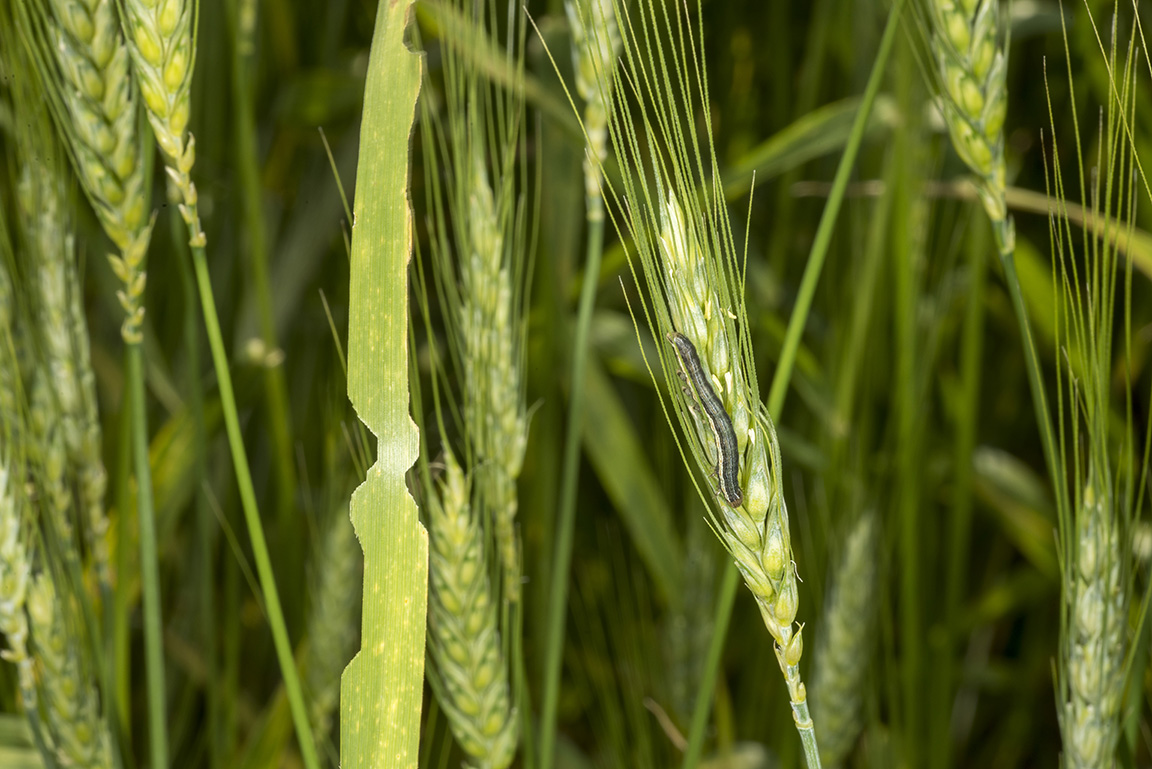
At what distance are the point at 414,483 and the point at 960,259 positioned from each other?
743mm

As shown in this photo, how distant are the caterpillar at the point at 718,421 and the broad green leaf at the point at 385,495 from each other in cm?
9

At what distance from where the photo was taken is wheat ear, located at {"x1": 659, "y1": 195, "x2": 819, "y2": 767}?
311 mm

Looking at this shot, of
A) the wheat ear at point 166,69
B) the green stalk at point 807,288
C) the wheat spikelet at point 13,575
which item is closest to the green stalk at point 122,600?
the wheat spikelet at point 13,575

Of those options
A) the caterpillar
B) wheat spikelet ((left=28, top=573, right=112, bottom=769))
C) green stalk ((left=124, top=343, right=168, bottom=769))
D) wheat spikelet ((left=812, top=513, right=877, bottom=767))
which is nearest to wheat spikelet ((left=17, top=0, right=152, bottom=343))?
green stalk ((left=124, top=343, right=168, bottom=769))

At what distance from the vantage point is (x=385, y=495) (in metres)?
0.32

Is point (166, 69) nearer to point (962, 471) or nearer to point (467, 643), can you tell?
point (467, 643)

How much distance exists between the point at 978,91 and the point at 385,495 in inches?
11.7

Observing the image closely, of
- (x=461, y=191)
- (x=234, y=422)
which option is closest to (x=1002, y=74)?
(x=461, y=191)

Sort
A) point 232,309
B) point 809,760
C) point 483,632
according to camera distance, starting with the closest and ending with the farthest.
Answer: point 809,760
point 483,632
point 232,309

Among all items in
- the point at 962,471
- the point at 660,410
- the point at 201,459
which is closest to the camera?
the point at 201,459

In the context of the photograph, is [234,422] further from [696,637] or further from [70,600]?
[696,637]

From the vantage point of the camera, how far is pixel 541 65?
0.73 m

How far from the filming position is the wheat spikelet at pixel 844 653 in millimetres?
604

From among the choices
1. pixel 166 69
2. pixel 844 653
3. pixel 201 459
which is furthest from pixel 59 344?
pixel 844 653
